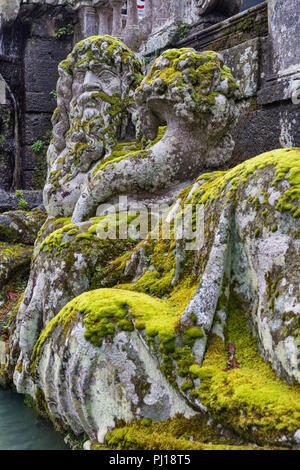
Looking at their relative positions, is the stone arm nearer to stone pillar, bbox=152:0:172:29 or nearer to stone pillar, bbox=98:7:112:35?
stone pillar, bbox=152:0:172:29

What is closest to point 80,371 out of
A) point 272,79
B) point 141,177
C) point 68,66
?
point 141,177

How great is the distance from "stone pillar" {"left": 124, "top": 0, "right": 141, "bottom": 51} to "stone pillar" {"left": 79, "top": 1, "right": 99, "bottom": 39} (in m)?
1.61

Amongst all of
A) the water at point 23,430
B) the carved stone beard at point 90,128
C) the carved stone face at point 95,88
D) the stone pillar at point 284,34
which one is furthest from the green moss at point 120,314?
the stone pillar at point 284,34

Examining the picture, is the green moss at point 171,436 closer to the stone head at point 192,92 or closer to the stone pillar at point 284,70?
the stone head at point 192,92

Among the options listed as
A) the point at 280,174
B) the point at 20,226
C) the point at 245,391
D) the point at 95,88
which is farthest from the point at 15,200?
the point at 245,391

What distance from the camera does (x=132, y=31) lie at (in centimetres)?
937

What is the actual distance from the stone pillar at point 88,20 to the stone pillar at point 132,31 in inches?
63.5

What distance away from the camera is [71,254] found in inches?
160

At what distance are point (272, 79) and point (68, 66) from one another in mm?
2168

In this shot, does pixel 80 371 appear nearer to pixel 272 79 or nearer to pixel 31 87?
pixel 272 79

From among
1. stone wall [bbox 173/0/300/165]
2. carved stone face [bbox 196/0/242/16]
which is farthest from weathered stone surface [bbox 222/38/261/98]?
carved stone face [bbox 196/0/242/16]

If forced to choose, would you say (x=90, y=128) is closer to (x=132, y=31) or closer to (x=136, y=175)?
(x=136, y=175)

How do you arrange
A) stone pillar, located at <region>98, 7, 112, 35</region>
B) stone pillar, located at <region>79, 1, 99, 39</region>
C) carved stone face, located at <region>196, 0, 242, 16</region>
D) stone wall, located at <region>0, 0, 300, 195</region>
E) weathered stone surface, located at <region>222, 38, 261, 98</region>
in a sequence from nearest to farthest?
stone wall, located at <region>0, 0, 300, 195</region> < weathered stone surface, located at <region>222, 38, 261, 98</region> < carved stone face, located at <region>196, 0, 242, 16</region> < stone pillar, located at <region>98, 7, 112, 35</region> < stone pillar, located at <region>79, 1, 99, 39</region>

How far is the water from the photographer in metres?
3.55
